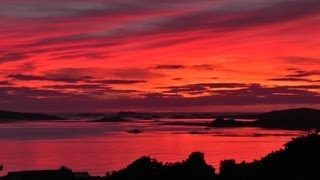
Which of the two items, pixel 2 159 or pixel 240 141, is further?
pixel 240 141

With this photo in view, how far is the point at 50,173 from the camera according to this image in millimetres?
51125

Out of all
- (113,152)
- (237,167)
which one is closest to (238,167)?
(237,167)

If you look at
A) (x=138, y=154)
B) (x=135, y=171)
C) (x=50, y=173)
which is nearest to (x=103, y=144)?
(x=138, y=154)

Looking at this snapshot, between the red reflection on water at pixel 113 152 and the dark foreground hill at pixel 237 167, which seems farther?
the red reflection on water at pixel 113 152

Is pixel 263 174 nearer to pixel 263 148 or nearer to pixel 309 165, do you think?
pixel 309 165

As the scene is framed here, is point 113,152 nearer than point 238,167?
No

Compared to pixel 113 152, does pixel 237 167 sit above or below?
below

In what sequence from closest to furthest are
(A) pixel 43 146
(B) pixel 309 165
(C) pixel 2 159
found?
(B) pixel 309 165 → (C) pixel 2 159 → (A) pixel 43 146

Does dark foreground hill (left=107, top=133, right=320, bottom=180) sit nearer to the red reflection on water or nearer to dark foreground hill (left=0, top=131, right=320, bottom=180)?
dark foreground hill (left=0, top=131, right=320, bottom=180)

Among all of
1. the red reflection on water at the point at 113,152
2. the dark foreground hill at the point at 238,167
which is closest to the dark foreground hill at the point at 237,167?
the dark foreground hill at the point at 238,167

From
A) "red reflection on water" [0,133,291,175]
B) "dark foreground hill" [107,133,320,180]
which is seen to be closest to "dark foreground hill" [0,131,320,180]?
"dark foreground hill" [107,133,320,180]

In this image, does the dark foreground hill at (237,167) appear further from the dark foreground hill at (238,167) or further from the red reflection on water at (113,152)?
the red reflection on water at (113,152)

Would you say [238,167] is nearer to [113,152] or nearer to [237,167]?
[237,167]

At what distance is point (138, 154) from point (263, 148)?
893 inches
